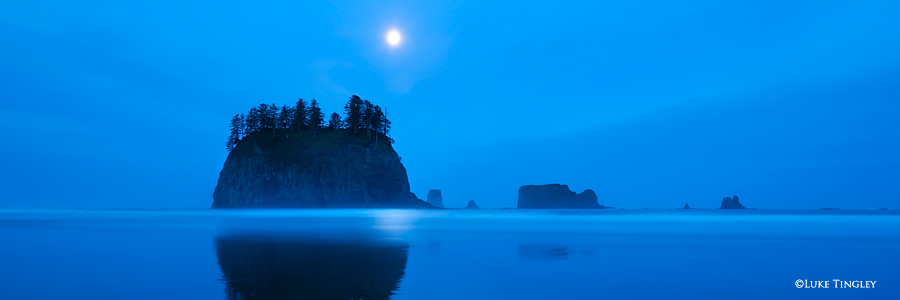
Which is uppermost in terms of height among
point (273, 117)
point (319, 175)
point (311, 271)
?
point (273, 117)

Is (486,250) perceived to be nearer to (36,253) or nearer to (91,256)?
(91,256)

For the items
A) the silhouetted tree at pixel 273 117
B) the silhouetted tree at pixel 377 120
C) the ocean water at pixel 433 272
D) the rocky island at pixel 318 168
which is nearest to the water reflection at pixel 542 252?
the ocean water at pixel 433 272

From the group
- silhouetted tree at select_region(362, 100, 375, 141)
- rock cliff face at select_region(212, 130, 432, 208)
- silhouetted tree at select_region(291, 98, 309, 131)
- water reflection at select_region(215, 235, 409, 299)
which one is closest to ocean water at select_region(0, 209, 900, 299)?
water reflection at select_region(215, 235, 409, 299)

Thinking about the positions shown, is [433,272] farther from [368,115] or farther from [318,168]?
[368,115]

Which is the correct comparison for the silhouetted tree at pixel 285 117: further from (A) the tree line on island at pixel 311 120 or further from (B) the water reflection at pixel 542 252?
(B) the water reflection at pixel 542 252

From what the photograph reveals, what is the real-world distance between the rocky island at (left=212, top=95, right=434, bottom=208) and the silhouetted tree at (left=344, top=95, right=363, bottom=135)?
0.25 meters

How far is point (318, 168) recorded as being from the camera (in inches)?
4929

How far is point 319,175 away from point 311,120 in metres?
19.3

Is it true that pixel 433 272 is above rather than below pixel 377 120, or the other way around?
below

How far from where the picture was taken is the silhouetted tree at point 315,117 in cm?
13625

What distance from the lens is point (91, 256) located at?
1980 cm

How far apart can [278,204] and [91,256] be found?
4400 inches

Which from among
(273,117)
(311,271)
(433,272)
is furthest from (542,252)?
(273,117)

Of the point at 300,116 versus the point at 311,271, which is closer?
the point at 311,271
